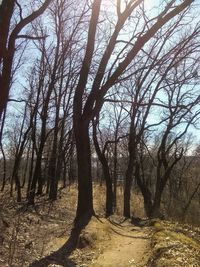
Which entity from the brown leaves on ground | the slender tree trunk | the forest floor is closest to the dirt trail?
the forest floor

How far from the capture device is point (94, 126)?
71.6ft

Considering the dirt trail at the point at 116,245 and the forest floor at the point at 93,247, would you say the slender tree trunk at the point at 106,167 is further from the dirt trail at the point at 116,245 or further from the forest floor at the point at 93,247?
the dirt trail at the point at 116,245

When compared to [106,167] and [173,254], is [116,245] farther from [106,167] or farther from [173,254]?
[106,167]

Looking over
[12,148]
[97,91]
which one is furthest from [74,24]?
[12,148]

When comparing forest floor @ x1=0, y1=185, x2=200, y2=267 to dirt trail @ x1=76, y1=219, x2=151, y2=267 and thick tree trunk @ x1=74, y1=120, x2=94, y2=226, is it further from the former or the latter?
thick tree trunk @ x1=74, y1=120, x2=94, y2=226

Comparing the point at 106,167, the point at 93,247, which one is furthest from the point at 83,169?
the point at 106,167

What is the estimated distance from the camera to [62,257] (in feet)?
34.1

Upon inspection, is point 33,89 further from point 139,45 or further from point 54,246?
point 54,246

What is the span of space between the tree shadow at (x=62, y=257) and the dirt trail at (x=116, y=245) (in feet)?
1.32

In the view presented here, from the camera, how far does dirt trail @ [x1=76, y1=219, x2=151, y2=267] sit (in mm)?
9663

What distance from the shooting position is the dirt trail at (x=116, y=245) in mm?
9663

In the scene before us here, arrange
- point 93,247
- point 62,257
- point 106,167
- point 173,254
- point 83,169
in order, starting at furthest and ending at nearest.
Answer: point 106,167, point 83,169, point 93,247, point 62,257, point 173,254

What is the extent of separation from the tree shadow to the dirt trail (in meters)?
0.40

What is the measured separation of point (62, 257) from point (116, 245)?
1.79 metres
